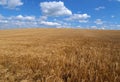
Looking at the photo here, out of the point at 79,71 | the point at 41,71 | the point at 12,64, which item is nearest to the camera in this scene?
the point at 79,71

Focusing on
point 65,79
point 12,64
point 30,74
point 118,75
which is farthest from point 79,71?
point 12,64

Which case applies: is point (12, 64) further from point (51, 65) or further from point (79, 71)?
point (79, 71)

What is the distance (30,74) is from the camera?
7.20 metres

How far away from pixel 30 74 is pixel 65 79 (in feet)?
4.49

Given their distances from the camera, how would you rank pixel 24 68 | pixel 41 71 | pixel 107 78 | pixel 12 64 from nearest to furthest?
pixel 107 78, pixel 41 71, pixel 24 68, pixel 12 64

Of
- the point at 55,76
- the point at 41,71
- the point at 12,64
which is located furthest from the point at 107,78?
the point at 12,64

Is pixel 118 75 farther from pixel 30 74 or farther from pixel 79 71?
pixel 30 74

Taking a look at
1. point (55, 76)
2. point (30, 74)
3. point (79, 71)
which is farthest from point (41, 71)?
point (79, 71)

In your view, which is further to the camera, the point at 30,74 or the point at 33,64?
the point at 33,64

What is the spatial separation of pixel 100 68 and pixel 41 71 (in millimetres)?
2122

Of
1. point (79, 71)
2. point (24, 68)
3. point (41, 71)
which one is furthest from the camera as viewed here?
point (24, 68)

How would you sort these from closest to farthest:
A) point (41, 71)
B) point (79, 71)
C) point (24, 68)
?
point (79, 71) < point (41, 71) < point (24, 68)

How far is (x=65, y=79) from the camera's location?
657cm

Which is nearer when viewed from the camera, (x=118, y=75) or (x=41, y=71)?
(x=118, y=75)
